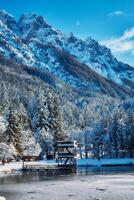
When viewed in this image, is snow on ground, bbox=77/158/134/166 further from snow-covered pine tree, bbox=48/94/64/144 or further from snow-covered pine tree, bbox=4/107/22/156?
snow-covered pine tree, bbox=4/107/22/156

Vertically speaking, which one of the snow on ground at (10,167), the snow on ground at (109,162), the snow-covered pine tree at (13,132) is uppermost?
the snow-covered pine tree at (13,132)

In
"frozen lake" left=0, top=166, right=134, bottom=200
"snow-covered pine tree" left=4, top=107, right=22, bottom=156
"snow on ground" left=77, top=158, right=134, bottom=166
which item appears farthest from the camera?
"snow on ground" left=77, top=158, right=134, bottom=166

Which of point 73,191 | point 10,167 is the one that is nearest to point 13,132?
point 10,167

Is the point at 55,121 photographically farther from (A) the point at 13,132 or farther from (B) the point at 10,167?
(B) the point at 10,167

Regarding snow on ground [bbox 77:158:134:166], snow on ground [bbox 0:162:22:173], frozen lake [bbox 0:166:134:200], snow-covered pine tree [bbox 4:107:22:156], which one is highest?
snow-covered pine tree [bbox 4:107:22:156]

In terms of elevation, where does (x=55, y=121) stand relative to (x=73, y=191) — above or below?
above

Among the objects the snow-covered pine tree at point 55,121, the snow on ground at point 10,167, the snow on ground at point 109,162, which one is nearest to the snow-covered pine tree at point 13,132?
the snow on ground at point 10,167

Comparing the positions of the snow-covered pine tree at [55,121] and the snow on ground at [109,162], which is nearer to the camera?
the snow on ground at [109,162]

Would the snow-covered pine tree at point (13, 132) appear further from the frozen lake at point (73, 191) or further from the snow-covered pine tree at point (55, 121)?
the frozen lake at point (73, 191)

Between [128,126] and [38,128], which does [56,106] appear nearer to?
[38,128]

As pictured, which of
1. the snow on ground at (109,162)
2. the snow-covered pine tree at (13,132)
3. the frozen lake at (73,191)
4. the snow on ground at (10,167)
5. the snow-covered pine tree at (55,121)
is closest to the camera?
the frozen lake at (73,191)

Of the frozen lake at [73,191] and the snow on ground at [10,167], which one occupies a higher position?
the snow on ground at [10,167]

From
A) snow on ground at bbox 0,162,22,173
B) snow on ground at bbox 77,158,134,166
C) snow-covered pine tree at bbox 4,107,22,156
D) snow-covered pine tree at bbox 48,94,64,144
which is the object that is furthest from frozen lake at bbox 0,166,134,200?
snow-covered pine tree at bbox 48,94,64,144

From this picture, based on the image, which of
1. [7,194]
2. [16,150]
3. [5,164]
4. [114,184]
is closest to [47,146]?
[16,150]
